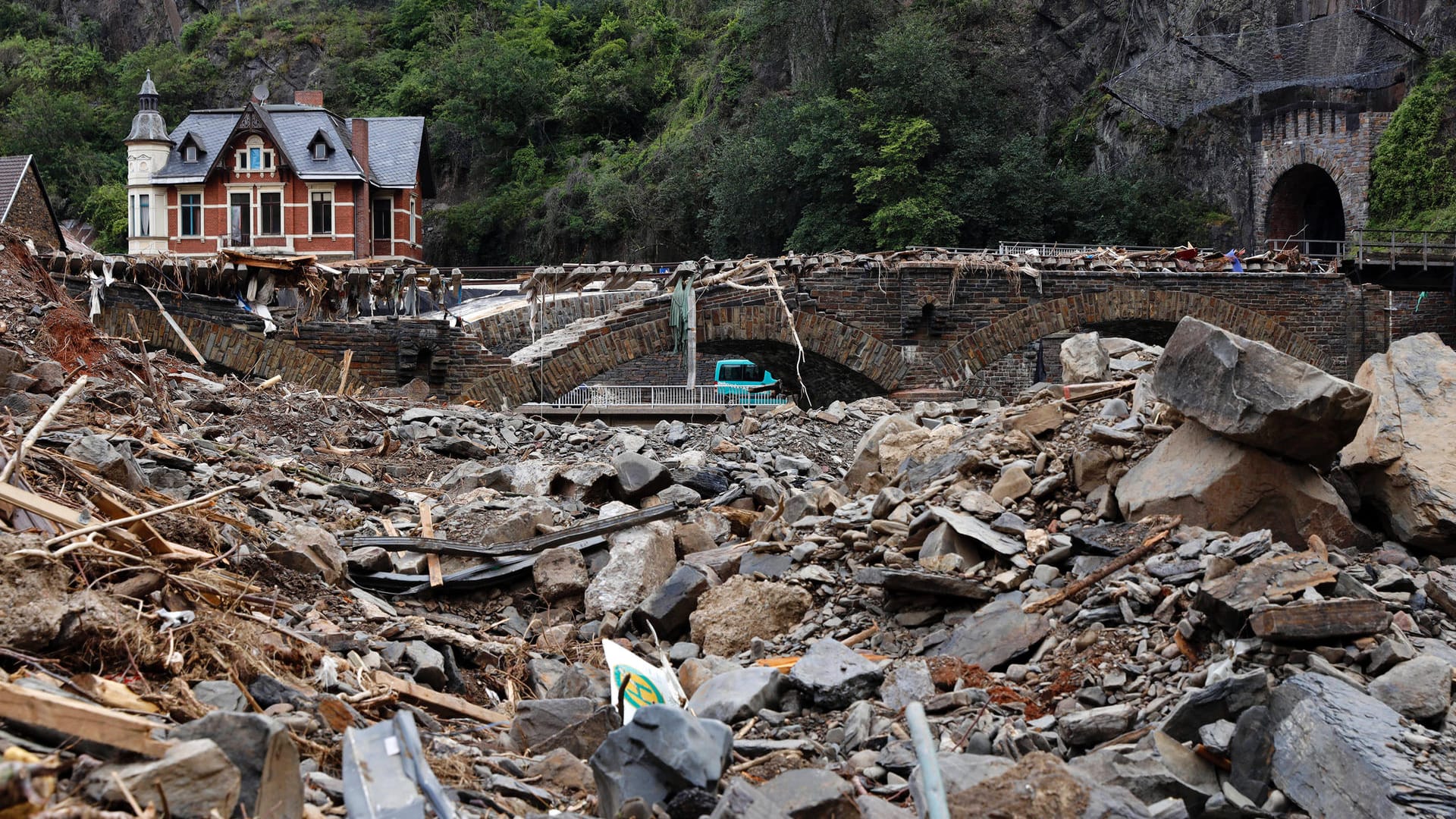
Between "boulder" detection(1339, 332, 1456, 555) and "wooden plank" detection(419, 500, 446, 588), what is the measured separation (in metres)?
4.85

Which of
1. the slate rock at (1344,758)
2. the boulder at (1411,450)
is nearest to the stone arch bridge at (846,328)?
the boulder at (1411,450)

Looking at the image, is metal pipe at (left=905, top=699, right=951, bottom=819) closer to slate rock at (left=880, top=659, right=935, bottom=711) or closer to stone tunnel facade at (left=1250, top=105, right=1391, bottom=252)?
slate rock at (left=880, top=659, right=935, bottom=711)

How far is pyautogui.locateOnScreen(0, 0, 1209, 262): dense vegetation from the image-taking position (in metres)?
31.3

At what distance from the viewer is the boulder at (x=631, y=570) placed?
22.5 ft

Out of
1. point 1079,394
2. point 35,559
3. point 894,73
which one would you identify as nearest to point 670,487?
point 1079,394

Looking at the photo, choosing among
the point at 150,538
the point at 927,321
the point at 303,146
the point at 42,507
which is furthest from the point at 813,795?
the point at 303,146

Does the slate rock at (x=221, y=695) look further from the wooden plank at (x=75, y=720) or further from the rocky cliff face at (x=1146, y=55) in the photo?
the rocky cliff face at (x=1146, y=55)

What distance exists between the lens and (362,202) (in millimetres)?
39188

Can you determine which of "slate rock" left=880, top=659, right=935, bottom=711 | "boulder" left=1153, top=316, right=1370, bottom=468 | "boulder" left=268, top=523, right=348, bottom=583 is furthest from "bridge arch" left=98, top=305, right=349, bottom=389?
"boulder" left=1153, top=316, right=1370, bottom=468

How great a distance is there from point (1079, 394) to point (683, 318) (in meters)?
6.72

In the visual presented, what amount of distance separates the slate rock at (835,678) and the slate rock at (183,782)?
2579 mm

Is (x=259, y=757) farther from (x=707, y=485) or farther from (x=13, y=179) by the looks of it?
(x=13, y=179)

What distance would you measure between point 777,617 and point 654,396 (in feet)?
54.1

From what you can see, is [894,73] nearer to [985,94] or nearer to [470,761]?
[985,94]
